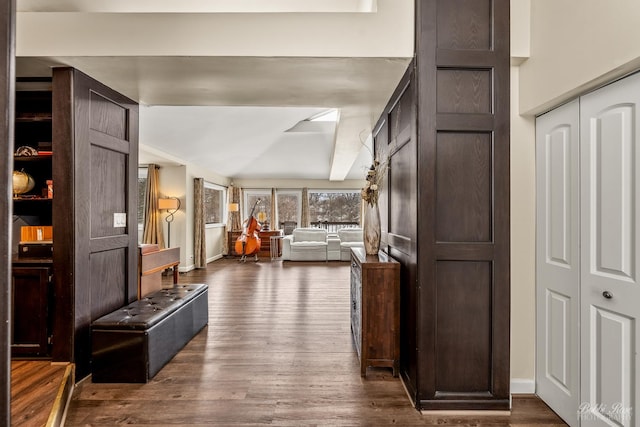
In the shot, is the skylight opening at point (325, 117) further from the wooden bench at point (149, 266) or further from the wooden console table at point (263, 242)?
the wooden bench at point (149, 266)

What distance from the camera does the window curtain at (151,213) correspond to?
7.24 metres

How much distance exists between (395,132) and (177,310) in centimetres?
247

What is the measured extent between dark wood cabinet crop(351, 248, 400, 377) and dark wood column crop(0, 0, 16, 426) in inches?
79.2

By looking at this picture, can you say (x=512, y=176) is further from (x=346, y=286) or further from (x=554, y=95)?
(x=346, y=286)

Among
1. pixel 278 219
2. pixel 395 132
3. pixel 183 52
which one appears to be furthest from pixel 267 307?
pixel 278 219

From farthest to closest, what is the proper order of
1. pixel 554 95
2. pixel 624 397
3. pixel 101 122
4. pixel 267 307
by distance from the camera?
pixel 267 307 < pixel 101 122 < pixel 554 95 < pixel 624 397

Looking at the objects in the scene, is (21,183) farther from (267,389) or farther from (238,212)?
(238,212)

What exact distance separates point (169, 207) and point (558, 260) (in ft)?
21.7

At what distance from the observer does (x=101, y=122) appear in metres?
2.82

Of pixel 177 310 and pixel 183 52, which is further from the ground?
pixel 183 52

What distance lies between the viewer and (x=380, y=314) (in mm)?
2688

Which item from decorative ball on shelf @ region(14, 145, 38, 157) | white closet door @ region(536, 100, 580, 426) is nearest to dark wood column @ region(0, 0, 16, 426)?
decorative ball on shelf @ region(14, 145, 38, 157)

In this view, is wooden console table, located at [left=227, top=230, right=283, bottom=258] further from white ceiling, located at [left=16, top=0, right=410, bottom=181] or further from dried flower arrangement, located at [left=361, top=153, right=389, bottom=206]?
dried flower arrangement, located at [left=361, top=153, right=389, bottom=206]

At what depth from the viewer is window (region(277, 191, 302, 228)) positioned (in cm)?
1136
